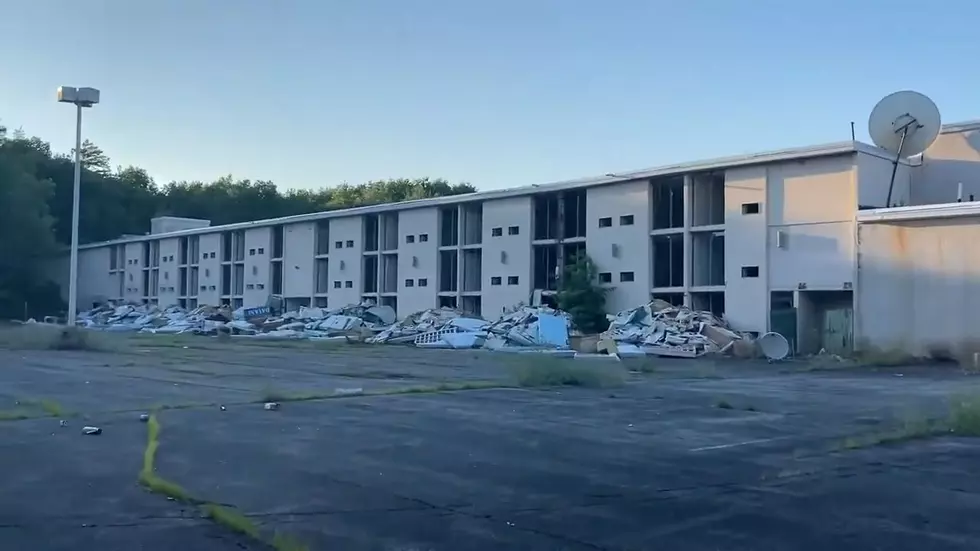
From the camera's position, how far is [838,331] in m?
35.3

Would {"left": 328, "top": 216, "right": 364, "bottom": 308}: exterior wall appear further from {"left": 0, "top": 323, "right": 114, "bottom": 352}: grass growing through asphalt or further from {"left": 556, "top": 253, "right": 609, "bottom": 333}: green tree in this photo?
{"left": 0, "top": 323, "right": 114, "bottom": 352}: grass growing through asphalt

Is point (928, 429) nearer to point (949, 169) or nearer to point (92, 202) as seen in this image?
point (949, 169)

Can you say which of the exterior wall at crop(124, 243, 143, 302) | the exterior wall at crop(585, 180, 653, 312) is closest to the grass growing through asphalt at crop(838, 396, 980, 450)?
the exterior wall at crop(585, 180, 653, 312)

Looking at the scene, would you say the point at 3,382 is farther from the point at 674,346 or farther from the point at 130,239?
the point at 130,239

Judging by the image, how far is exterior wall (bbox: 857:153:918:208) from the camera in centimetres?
3472

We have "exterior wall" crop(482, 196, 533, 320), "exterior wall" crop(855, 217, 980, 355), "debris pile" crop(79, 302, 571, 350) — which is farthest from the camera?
"exterior wall" crop(482, 196, 533, 320)

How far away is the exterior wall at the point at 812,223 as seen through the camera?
34.6 metres

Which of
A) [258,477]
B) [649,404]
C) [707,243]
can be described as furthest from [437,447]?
[707,243]

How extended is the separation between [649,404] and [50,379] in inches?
497

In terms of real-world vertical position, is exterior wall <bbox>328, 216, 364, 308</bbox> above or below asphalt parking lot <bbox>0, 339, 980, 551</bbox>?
above

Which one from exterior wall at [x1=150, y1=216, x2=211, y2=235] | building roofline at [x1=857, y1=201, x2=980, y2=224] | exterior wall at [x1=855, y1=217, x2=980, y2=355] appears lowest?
exterior wall at [x1=855, y1=217, x2=980, y2=355]

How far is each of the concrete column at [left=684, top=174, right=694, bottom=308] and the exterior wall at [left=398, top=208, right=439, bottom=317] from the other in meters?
16.5

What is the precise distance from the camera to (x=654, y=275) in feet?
138

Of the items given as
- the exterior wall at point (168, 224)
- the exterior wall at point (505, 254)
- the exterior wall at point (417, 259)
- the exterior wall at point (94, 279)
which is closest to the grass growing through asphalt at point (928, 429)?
the exterior wall at point (505, 254)
